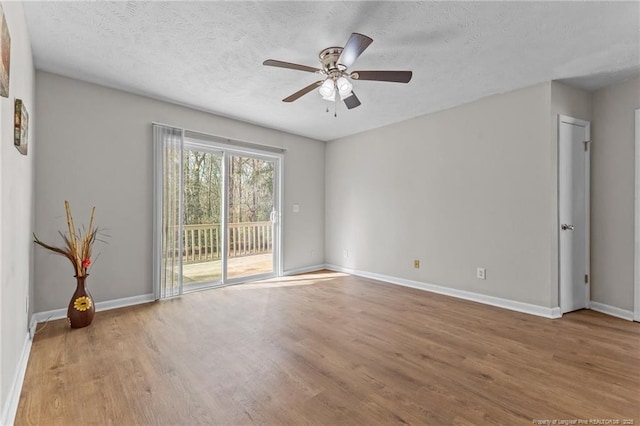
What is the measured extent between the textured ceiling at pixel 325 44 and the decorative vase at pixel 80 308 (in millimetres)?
2175

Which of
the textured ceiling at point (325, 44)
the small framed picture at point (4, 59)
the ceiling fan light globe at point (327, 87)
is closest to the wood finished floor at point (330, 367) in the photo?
the small framed picture at point (4, 59)

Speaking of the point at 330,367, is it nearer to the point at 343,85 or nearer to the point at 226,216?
the point at 343,85

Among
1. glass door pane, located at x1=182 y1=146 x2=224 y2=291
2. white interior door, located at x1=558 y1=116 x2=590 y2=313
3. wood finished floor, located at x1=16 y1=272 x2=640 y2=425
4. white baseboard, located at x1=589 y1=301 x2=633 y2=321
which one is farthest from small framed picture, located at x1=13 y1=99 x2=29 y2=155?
white baseboard, located at x1=589 y1=301 x2=633 y2=321

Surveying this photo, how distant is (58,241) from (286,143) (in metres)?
3.38

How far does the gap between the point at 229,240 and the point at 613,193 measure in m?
4.86

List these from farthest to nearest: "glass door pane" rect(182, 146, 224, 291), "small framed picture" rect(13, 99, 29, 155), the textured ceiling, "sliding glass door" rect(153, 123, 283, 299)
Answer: "glass door pane" rect(182, 146, 224, 291), "sliding glass door" rect(153, 123, 283, 299), the textured ceiling, "small framed picture" rect(13, 99, 29, 155)

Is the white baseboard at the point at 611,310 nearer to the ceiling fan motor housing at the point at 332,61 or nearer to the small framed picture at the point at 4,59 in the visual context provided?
the ceiling fan motor housing at the point at 332,61

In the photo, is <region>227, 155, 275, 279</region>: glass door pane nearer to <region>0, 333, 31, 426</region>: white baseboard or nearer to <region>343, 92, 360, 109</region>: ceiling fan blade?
<region>343, 92, 360, 109</region>: ceiling fan blade

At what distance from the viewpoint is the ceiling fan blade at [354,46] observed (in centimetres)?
195

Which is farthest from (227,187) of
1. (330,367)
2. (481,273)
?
(481,273)

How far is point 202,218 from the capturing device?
4.35 meters

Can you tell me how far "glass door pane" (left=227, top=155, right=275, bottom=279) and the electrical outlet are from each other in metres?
3.16

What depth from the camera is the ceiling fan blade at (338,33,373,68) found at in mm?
1950

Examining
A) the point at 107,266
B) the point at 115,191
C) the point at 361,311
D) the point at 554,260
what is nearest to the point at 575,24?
the point at 554,260
